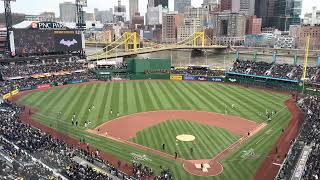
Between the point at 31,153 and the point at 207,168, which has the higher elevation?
the point at 31,153

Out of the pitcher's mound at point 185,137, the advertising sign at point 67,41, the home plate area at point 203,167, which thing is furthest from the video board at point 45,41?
the home plate area at point 203,167

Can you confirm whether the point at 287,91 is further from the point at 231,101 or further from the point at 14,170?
the point at 14,170

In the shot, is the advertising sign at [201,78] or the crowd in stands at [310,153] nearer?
the crowd in stands at [310,153]

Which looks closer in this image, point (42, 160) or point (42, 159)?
point (42, 160)

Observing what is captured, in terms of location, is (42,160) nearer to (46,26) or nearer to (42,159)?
(42,159)

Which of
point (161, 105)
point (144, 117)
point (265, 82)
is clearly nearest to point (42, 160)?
point (144, 117)

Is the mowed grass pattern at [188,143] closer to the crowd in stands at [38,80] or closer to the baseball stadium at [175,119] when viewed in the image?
the baseball stadium at [175,119]

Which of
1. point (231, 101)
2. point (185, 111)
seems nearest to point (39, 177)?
point (185, 111)
